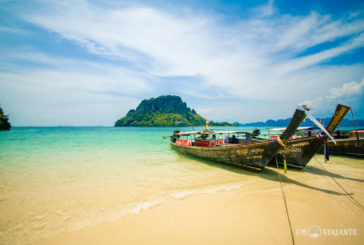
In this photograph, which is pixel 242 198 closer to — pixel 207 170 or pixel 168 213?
pixel 168 213

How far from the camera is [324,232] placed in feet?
13.0

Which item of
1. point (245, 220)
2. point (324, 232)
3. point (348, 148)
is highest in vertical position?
point (348, 148)

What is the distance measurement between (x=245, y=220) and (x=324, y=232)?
6.65 feet

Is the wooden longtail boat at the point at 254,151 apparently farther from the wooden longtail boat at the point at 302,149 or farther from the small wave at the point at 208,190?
the small wave at the point at 208,190

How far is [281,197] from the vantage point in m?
6.02

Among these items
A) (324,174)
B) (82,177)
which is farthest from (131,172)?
(324,174)

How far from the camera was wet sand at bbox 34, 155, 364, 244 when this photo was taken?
3.88 metres

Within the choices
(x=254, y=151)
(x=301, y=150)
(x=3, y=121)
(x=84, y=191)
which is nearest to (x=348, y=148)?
(x=301, y=150)

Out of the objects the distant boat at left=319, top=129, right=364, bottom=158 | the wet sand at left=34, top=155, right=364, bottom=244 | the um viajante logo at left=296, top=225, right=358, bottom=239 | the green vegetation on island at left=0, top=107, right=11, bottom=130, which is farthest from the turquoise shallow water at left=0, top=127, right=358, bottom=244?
the green vegetation on island at left=0, top=107, right=11, bottom=130

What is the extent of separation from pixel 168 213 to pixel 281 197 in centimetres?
477

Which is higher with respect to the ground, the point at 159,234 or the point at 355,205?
the point at 355,205

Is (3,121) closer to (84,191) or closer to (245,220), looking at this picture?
(84,191)

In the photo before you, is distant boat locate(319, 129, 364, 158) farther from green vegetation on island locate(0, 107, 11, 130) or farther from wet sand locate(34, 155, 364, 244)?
green vegetation on island locate(0, 107, 11, 130)

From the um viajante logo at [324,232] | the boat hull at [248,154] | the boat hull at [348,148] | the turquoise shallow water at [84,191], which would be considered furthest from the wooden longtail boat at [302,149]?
the boat hull at [348,148]
